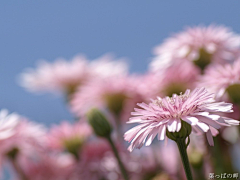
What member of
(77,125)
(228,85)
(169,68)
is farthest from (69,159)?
(228,85)

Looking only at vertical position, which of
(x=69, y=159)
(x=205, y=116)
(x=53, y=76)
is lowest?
(x=205, y=116)

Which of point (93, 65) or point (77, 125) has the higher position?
point (93, 65)

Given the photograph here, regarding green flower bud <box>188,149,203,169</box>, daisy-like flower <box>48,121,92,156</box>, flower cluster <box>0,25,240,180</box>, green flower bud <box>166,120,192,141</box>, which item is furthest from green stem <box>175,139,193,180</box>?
daisy-like flower <box>48,121,92,156</box>

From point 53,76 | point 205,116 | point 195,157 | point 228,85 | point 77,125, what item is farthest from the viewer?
point 53,76

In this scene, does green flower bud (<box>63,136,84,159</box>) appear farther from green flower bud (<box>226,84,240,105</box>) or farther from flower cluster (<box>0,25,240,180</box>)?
green flower bud (<box>226,84,240,105</box>)

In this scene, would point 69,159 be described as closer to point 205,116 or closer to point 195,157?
→ point 195,157

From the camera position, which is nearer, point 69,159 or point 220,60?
point 220,60

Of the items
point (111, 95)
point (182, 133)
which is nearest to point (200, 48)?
point (111, 95)

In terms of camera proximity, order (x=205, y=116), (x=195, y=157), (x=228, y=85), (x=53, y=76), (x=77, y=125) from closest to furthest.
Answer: (x=205, y=116)
(x=228, y=85)
(x=195, y=157)
(x=77, y=125)
(x=53, y=76)
